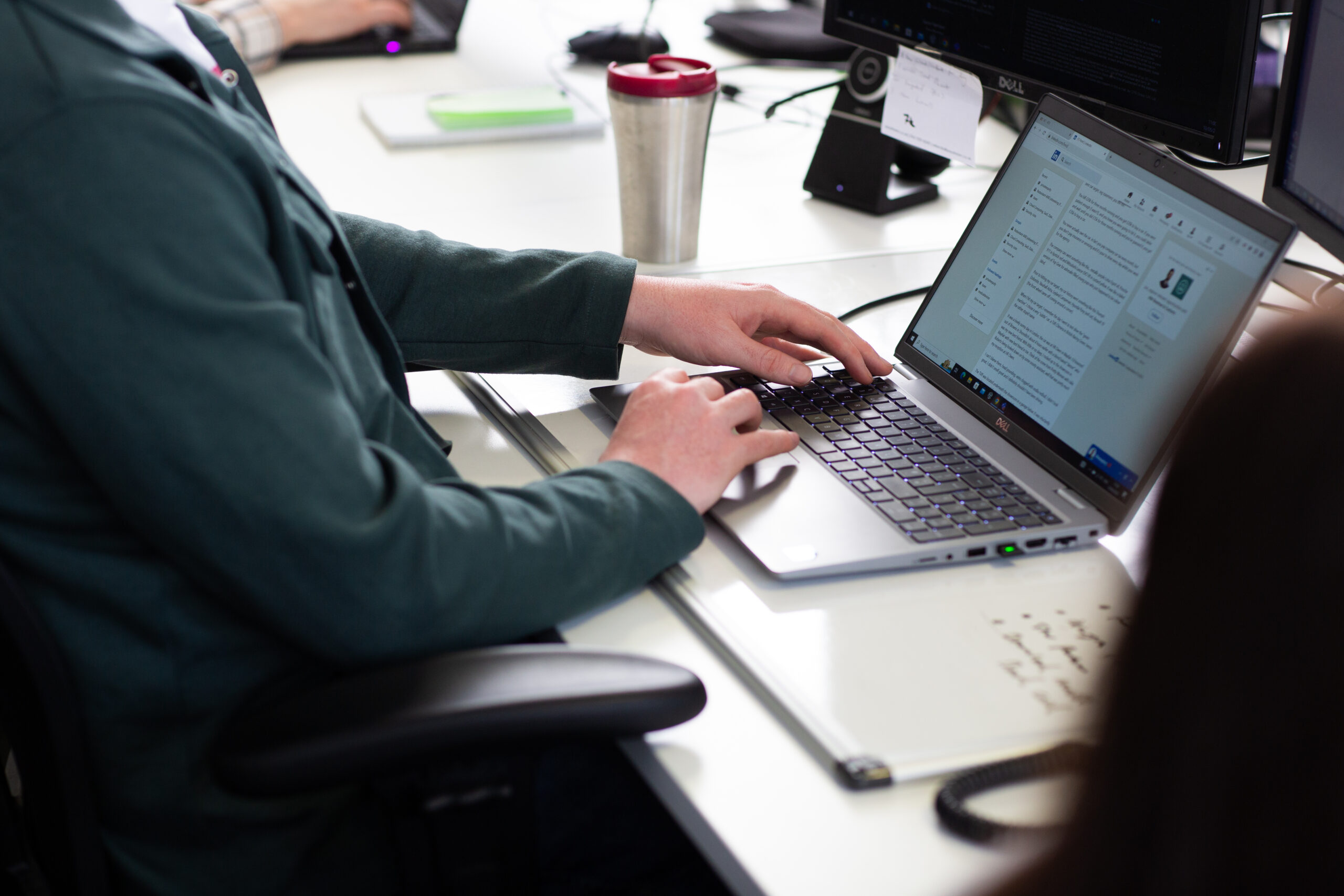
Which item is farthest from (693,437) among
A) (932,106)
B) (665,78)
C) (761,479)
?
(932,106)

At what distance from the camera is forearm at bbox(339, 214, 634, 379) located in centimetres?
97

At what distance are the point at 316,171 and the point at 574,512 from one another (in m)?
0.96

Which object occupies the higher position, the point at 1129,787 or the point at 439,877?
the point at 1129,787

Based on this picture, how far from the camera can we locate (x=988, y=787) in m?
0.59

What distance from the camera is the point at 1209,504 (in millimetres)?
343

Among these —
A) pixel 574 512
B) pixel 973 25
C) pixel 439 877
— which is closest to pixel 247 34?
pixel 973 25

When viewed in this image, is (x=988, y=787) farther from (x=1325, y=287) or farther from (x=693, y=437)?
(x=1325, y=287)

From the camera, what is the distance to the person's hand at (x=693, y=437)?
0.77 meters

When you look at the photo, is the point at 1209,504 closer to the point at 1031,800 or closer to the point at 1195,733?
the point at 1195,733

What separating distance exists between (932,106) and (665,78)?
299 mm

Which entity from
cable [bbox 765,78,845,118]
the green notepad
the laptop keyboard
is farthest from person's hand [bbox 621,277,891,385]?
the green notepad

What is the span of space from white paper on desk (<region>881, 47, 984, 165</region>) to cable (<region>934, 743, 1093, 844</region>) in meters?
0.79

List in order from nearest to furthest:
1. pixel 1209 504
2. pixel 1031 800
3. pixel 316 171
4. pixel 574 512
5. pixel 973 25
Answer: pixel 1209 504, pixel 1031 800, pixel 574 512, pixel 973 25, pixel 316 171

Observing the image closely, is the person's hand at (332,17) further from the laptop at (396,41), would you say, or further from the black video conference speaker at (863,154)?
the black video conference speaker at (863,154)
